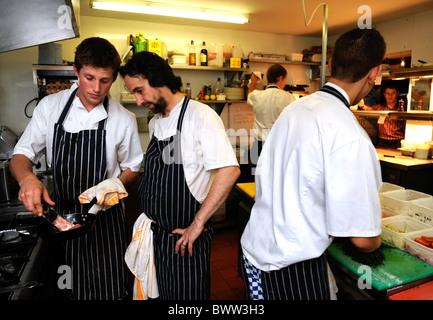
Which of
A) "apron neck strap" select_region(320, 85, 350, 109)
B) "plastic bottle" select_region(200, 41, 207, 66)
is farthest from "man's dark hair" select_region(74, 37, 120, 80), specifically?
"plastic bottle" select_region(200, 41, 207, 66)

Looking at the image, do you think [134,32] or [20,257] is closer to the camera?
[20,257]

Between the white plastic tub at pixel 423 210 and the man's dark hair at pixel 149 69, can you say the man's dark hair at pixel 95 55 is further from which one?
the white plastic tub at pixel 423 210

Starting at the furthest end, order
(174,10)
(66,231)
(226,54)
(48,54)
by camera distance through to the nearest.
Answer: (226,54)
(174,10)
(48,54)
(66,231)

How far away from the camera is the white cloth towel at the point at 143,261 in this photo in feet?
5.42

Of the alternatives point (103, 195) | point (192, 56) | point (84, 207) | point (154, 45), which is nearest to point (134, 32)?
point (154, 45)

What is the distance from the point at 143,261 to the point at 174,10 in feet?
10.1

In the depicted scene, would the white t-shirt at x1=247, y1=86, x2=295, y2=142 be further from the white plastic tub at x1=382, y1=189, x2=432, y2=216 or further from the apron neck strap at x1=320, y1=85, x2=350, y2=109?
the apron neck strap at x1=320, y1=85, x2=350, y2=109

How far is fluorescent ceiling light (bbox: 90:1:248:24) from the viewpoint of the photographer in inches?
136

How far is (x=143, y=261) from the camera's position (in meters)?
1.66

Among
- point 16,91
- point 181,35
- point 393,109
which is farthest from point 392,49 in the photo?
point 16,91

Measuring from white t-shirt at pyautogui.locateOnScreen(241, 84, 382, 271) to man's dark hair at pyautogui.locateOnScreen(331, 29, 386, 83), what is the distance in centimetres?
8

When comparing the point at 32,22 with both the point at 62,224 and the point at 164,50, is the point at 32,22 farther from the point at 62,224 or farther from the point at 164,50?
the point at 164,50

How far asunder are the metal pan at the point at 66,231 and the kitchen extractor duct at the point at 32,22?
0.70m
